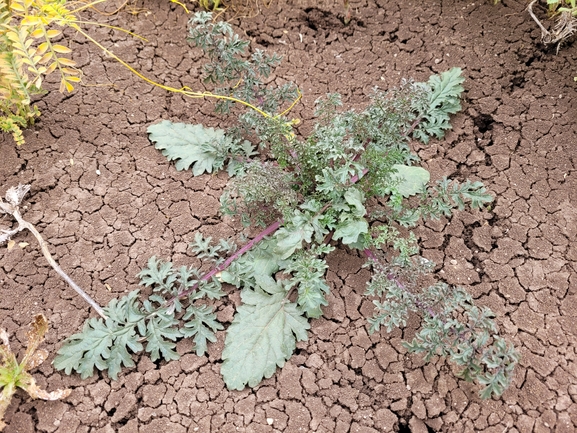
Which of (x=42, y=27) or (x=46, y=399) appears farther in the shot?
(x=42, y=27)

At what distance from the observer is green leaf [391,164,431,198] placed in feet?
9.23

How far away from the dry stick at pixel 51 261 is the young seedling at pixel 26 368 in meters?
0.22

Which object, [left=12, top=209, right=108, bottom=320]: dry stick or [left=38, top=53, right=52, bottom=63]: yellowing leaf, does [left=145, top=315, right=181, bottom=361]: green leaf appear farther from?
[left=38, top=53, right=52, bottom=63]: yellowing leaf

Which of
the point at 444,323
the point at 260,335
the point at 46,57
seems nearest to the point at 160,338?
the point at 260,335

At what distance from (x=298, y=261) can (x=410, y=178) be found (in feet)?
2.64

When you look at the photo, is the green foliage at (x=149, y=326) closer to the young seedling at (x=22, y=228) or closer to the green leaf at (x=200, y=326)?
the green leaf at (x=200, y=326)

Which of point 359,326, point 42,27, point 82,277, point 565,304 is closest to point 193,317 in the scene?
point 82,277

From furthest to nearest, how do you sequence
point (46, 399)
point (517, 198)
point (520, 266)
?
point (517, 198)
point (520, 266)
point (46, 399)

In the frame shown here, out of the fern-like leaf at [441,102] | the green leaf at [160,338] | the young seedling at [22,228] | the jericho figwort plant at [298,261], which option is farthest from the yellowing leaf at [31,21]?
the fern-like leaf at [441,102]

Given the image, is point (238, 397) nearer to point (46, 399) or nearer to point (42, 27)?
point (46, 399)

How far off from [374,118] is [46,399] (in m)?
1.95

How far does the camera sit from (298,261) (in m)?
2.46

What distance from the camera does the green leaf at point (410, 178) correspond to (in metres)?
2.81

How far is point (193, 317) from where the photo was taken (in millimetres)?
2596
